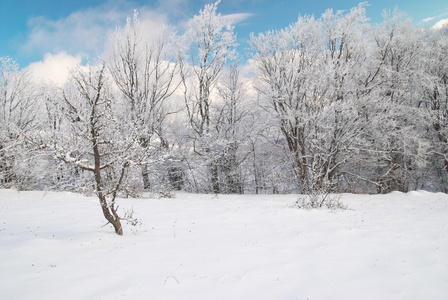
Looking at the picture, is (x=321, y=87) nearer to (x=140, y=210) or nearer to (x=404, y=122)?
(x=404, y=122)

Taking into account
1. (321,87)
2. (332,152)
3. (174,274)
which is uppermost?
(321,87)

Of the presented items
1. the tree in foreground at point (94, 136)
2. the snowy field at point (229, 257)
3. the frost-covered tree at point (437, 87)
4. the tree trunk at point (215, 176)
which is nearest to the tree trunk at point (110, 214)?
the tree in foreground at point (94, 136)

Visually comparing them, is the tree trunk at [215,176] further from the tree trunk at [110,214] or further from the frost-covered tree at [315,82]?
the tree trunk at [110,214]

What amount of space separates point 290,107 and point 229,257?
12493 mm

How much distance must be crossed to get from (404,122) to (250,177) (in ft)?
42.2

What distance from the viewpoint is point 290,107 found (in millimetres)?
15797

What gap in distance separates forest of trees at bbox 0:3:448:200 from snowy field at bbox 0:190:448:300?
7.22m

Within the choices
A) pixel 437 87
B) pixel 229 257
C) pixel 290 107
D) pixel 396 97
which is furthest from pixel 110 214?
pixel 437 87

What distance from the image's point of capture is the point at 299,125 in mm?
15320

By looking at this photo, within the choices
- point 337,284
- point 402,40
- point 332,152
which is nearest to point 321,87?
point 332,152

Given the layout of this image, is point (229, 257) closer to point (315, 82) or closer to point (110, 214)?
point (110, 214)

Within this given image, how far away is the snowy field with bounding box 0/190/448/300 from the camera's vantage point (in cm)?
367

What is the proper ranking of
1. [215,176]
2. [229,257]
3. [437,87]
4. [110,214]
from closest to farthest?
[229,257], [110,214], [437,87], [215,176]

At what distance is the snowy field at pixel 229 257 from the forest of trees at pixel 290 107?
23.7 feet
